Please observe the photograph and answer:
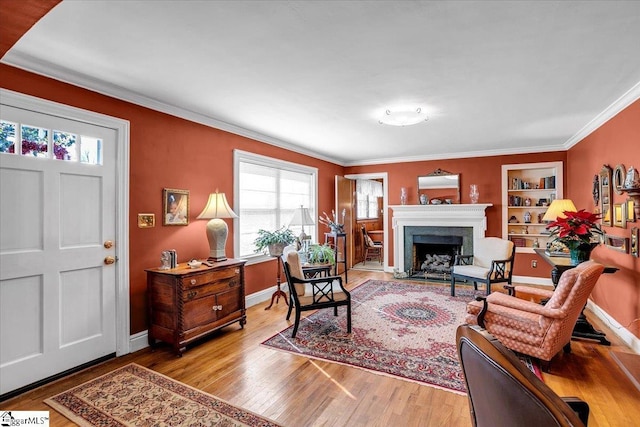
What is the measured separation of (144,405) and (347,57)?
2.85 metres

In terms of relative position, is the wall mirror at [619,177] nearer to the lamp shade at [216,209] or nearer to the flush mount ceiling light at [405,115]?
the flush mount ceiling light at [405,115]

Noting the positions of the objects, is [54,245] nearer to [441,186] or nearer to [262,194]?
[262,194]

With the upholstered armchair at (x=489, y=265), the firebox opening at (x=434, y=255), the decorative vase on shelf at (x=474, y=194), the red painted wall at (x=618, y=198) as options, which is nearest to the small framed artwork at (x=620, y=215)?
the red painted wall at (x=618, y=198)

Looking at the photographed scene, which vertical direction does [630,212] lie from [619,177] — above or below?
below

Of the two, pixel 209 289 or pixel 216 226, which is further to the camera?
pixel 216 226

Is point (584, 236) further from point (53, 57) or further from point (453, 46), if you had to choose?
point (53, 57)

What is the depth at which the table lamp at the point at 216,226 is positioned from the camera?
355 centimetres

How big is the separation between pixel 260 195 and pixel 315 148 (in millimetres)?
1478

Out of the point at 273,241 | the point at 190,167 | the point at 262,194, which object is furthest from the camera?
the point at 262,194

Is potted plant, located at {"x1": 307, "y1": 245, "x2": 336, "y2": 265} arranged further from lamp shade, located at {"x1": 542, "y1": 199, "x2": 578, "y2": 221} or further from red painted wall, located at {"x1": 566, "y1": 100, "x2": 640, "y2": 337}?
red painted wall, located at {"x1": 566, "y1": 100, "x2": 640, "y2": 337}

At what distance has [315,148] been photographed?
5727 millimetres

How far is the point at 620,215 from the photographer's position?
11.0ft

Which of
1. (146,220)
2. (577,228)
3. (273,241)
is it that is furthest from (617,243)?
(146,220)

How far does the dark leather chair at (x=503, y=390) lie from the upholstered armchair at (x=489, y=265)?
13.0 feet
